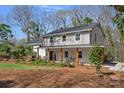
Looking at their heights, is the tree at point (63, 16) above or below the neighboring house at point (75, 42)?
above

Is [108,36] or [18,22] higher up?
[18,22]

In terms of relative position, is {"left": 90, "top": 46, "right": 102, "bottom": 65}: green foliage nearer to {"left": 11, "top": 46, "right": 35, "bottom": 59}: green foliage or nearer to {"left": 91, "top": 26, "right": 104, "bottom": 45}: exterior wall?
{"left": 91, "top": 26, "right": 104, "bottom": 45}: exterior wall

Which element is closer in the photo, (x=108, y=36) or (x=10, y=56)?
(x=10, y=56)

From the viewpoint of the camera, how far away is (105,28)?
4331 centimetres

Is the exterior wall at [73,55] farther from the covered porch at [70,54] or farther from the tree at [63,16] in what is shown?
the tree at [63,16]

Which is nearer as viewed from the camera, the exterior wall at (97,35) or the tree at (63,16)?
the exterior wall at (97,35)

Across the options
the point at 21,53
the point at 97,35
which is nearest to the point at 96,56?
the point at 97,35

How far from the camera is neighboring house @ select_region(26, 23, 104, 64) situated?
89.7ft

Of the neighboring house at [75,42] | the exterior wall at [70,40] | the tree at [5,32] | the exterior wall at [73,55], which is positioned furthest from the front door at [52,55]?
the tree at [5,32]

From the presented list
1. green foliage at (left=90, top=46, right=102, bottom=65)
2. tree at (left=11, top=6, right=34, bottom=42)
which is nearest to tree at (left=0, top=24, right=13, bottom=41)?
tree at (left=11, top=6, right=34, bottom=42)

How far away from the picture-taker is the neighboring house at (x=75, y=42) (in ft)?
89.7
